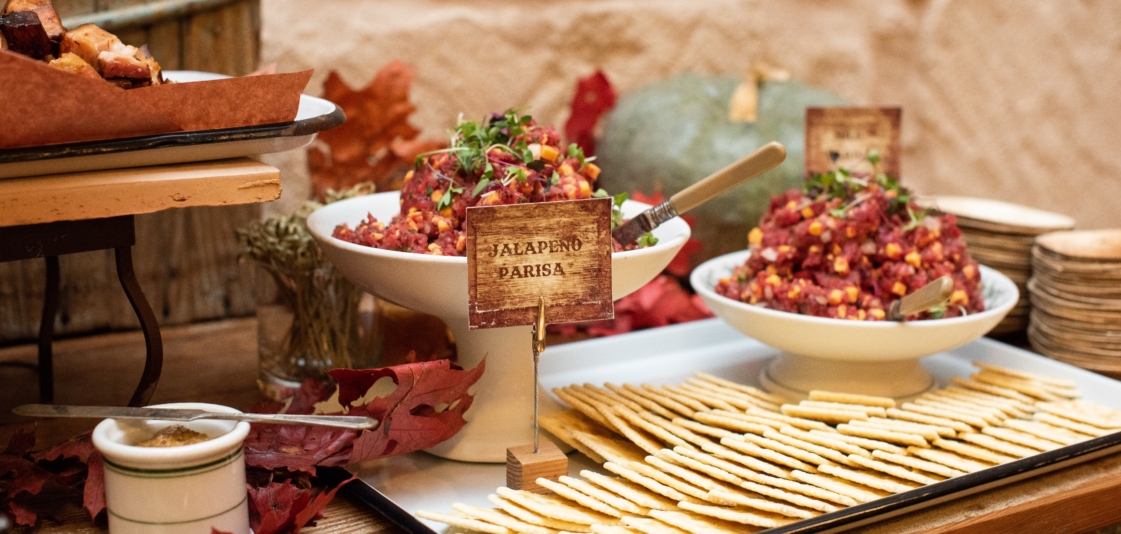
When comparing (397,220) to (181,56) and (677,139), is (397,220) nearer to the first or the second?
(181,56)

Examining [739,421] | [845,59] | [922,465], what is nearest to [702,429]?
[739,421]

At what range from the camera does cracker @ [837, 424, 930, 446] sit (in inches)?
43.1

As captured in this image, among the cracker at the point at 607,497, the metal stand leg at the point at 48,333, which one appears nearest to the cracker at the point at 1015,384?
the cracker at the point at 607,497

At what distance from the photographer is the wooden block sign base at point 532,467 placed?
3.31 ft

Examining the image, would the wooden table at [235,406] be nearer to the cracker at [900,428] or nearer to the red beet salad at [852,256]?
the cracker at [900,428]

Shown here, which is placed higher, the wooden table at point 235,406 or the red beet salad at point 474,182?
the red beet salad at point 474,182

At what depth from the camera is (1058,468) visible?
1.15 meters

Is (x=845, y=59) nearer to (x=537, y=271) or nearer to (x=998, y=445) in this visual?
(x=998, y=445)

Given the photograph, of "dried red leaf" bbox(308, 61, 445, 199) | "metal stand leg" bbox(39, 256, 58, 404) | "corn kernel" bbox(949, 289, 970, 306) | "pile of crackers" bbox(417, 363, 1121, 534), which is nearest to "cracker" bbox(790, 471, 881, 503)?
"pile of crackers" bbox(417, 363, 1121, 534)

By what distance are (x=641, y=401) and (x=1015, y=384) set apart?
1.89 ft

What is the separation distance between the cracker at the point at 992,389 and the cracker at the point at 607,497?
64 cm

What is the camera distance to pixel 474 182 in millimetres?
1129

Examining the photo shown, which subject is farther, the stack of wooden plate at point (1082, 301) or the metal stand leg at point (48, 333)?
the stack of wooden plate at point (1082, 301)

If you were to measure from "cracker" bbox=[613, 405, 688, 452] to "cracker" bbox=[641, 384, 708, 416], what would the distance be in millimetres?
71
